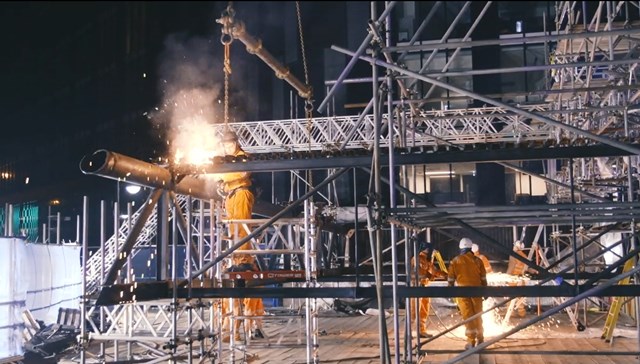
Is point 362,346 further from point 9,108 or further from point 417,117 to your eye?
point 9,108

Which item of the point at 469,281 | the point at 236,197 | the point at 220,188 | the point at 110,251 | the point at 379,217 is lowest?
the point at 469,281

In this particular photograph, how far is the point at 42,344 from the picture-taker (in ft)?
42.5

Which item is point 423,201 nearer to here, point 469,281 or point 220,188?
point 220,188

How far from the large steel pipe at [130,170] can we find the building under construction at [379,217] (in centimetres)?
2

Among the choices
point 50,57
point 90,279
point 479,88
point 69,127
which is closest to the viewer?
point 50,57

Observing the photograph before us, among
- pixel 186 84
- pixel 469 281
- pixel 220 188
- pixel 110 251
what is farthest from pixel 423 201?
pixel 110 251

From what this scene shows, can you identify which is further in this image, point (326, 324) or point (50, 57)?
point (326, 324)

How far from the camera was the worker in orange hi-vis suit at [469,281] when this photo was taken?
11602mm

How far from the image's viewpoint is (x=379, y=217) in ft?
21.4

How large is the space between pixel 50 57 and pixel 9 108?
24.2 feet

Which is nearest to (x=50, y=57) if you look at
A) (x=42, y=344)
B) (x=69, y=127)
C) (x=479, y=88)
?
(x=42, y=344)

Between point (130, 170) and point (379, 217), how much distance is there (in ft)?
8.72

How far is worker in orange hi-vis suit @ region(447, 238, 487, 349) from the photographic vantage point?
457 inches

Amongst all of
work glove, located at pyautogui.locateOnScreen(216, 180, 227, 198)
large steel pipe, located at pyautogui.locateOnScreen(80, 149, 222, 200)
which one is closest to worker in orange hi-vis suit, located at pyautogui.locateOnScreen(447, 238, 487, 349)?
work glove, located at pyautogui.locateOnScreen(216, 180, 227, 198)
